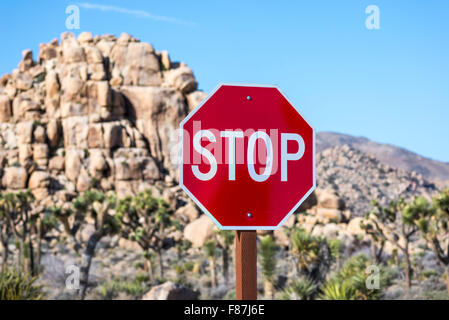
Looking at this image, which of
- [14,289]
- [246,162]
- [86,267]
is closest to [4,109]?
[86,267]

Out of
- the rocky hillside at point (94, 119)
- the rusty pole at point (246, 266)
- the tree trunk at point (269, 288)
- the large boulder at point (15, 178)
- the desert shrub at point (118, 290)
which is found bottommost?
the desert shrub at point (118, 290)

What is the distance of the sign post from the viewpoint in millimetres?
2791

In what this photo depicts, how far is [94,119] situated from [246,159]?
6421cm

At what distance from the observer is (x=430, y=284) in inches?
1035

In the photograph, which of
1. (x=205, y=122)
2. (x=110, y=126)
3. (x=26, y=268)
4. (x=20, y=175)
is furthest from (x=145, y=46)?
(x=205, y=122)

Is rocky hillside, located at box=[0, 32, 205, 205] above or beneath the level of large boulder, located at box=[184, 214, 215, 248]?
Answer: above

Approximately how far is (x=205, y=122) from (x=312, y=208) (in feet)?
195

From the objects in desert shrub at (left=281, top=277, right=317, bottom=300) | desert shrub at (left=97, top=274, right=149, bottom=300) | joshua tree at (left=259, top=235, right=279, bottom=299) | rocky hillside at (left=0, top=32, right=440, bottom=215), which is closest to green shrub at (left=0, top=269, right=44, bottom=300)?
desert shrub at (left=281, top=277, right=317, bottom=300)

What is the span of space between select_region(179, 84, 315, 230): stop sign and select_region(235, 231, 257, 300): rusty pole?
0.06m

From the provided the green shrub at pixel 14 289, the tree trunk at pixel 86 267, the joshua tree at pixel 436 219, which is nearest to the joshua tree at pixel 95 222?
the tree trunk at pixel 86 267

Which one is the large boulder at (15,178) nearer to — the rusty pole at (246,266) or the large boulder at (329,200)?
the large boulder at (329,200)

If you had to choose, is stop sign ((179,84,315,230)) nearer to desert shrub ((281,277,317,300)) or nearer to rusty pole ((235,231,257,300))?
rusty pole ((235,231,257,300))

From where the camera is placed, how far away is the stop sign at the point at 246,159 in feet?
9.18

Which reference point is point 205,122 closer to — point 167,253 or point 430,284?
point 430,284
